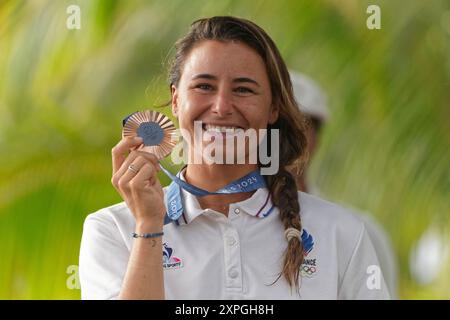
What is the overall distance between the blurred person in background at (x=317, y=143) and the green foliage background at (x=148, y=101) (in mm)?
35

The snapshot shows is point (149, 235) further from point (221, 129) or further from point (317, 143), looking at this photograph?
point (317, 143)

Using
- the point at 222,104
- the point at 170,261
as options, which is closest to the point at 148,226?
the point at 170,261

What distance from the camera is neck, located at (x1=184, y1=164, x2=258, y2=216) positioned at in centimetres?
230

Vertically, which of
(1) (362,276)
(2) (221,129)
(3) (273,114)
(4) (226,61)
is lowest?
(1) (362,276)

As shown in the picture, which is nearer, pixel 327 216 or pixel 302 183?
pixel 327 216

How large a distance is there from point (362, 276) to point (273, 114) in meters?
0.55

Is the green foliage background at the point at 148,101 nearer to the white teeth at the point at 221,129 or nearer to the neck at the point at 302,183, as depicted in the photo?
the neck at the point at 302,183

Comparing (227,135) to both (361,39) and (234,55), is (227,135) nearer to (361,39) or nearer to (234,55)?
(234,55)

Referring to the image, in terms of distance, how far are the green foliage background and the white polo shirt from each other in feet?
3.29

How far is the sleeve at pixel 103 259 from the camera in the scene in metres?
2.16

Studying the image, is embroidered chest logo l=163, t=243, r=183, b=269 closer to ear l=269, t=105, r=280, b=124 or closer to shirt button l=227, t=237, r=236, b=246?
shirt button l=227, t=237, r=236, b=246

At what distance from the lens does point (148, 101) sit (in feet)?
10.5

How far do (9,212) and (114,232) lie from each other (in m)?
1.20

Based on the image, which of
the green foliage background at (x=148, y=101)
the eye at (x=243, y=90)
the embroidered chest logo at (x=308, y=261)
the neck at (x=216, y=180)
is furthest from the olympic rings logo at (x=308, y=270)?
the green foliage background at (x=148, y=101)
